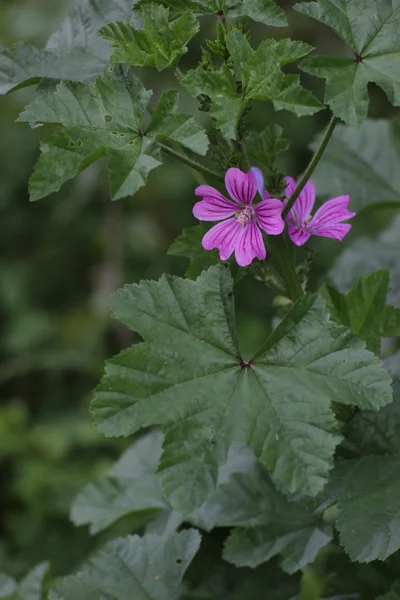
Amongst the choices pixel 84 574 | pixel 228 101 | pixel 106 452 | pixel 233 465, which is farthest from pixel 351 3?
pixel 106 452

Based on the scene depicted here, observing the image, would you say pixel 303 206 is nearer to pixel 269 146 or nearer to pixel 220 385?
pixel 269 146

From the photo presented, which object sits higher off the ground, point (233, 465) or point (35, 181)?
point (35, 181)

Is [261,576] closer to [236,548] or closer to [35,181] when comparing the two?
[236,548]

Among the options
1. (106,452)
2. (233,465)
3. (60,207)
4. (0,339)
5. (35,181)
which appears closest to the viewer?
(35,181)

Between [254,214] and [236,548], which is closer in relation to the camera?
[254,214]

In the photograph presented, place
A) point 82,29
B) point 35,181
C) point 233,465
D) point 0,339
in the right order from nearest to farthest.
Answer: point 35,181, point 82,29, point 233,465, point 0,339

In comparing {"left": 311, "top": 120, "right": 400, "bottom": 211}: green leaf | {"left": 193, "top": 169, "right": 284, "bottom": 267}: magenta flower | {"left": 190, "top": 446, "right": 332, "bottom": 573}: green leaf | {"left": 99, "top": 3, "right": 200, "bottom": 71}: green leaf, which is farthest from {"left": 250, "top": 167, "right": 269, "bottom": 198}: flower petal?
{"left": 311, "top": 120, "right": 400, "bottom": 211}: green leaf

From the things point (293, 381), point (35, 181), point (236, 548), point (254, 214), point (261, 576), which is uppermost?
point (35, 181)

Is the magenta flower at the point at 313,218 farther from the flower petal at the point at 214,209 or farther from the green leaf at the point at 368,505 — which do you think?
the green leaf at the point at 368,505
